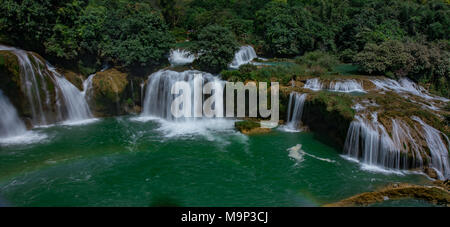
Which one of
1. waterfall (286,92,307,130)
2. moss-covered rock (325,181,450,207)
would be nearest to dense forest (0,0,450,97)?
waterfall (286,92,307,130)

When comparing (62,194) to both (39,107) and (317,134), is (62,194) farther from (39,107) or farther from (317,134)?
(317,134)

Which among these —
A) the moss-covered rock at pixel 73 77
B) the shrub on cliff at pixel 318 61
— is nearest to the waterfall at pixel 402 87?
the shrub on cliff at pixel 318 61

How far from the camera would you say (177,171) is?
1209 cm

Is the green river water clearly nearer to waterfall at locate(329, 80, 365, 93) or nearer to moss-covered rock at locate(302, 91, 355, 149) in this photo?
moss-covered rock at locate(302, 91, 355, 149)

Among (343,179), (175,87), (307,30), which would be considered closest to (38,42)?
(175,87)

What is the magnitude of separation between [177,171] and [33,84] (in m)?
11.0

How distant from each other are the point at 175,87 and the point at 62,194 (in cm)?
1002

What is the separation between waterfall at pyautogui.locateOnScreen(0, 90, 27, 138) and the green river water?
57.4 inches

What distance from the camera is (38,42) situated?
718 inches

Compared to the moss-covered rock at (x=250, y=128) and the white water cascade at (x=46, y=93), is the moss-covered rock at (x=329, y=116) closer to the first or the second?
the moss-covered rock at (x=250, y=128)

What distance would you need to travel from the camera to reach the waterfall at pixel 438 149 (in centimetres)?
1127

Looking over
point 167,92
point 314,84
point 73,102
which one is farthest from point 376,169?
point 73,102

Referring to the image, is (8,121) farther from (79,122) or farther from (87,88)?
(87,88)

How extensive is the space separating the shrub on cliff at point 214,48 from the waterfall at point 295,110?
5.97 m
